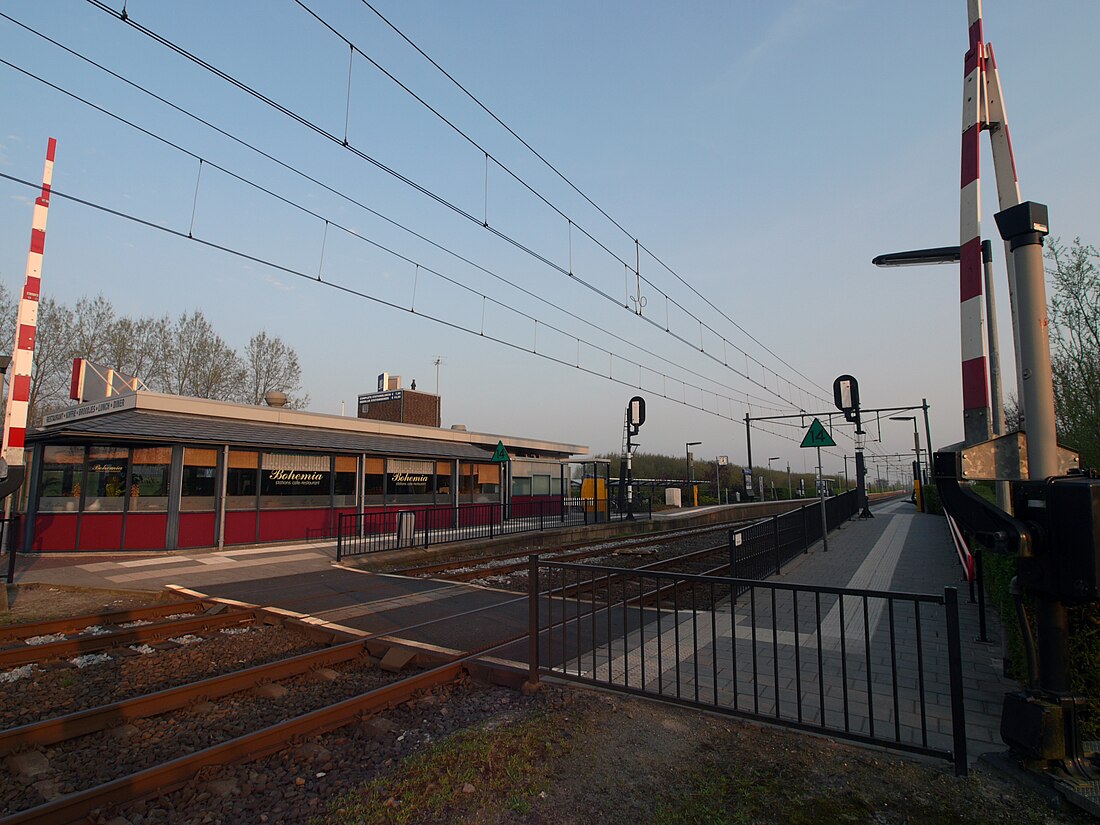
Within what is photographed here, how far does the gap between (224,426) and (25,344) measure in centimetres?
Result: 833

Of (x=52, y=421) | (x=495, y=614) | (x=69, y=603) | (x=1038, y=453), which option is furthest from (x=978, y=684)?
(x=52, y=421)

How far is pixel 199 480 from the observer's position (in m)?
15.9

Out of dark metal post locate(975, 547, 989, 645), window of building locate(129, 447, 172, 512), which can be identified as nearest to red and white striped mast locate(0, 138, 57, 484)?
window of building locate(129, 447, 172, 512)

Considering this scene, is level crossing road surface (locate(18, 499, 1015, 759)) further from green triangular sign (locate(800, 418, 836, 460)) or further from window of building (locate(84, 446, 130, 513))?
green triangular sign (locate(800, 418, 836, 460))

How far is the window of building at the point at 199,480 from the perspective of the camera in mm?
15664

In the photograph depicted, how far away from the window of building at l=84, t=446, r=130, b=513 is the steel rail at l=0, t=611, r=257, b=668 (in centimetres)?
899

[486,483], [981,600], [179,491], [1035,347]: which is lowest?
[981,600]

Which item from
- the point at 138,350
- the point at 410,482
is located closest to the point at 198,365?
the point at 138,350

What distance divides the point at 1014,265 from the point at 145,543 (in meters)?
18.3

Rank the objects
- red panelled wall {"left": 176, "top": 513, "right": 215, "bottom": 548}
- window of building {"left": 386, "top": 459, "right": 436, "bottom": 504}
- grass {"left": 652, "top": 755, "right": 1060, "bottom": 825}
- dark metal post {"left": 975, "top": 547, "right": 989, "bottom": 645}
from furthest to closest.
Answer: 1. window of building {"left": 386, "top": 459, "right": 436, "bottom": 504}
2. red panelled wall {"left": 176, "top": 513, "right": 215, "bottom": 548}
3. dark metal post {"left": 975, "top": 547, "right": 989, "bottom": 645}
4. grass {"left": 652, "top": 755, "right": 1060, "bottom": 825}

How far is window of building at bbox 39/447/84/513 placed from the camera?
14.8 m

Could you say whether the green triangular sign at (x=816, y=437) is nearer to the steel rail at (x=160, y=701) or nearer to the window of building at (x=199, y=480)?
the steel rail at (x=160, y=701)

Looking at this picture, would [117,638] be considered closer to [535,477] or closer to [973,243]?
[973,243]

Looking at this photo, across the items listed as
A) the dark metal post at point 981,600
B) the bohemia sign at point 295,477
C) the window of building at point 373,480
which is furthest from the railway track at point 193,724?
the window of building at point 373,480
